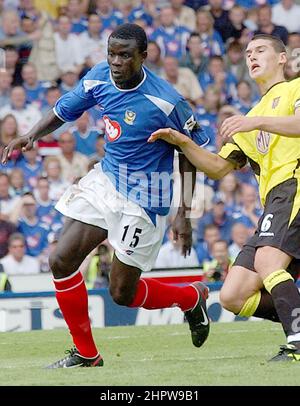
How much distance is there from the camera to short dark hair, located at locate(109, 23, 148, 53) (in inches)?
316

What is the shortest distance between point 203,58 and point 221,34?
631mm

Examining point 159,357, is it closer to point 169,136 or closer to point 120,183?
point 120,183

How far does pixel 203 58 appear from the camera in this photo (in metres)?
17.1

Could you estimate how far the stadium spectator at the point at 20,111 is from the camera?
611 inches

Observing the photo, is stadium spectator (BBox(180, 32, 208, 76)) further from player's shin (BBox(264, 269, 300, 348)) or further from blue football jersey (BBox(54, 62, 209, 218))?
player's shin (BBox(264, 269, 300, 348))

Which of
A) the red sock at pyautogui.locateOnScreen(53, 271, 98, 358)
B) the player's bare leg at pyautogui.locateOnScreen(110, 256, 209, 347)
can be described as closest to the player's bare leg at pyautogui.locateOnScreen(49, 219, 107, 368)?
the red sock at pyautogui.locateOnScreen(53, 271, 98, 358)

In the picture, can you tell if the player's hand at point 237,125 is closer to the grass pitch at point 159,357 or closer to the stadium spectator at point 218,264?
the grass pitch at point 159,357

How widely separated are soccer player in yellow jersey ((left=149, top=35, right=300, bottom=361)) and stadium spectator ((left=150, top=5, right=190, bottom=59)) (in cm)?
878

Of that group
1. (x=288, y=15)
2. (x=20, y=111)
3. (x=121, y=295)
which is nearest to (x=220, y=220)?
(x=20, y=111)

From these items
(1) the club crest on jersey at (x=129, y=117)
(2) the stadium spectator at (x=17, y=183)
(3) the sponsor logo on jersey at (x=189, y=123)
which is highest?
(1) the club crest on jersey at (x=129, y=117)

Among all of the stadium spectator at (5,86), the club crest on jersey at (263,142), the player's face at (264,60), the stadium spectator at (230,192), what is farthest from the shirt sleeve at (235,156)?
the stadium spectator at (5,86)

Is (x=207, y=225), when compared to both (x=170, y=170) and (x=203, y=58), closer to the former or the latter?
(x=203, y=58)

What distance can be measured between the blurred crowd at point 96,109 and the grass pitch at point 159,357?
2.57 metres
